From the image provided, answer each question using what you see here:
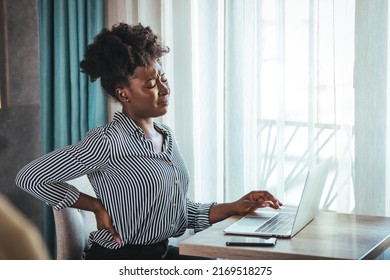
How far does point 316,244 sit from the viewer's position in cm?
115

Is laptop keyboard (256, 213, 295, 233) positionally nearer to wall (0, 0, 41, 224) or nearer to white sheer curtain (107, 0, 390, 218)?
white sheer curtain (107, 0, 390, 218)

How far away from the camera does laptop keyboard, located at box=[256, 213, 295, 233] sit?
1.25 metres

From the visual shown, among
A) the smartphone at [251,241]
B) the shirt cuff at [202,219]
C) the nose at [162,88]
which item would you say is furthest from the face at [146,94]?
the smartphone at [251,241]

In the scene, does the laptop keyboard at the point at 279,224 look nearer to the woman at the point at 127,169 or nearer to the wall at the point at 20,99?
the woman at the point at 127,169

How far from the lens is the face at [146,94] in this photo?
1.47 m

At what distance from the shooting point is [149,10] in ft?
6.97

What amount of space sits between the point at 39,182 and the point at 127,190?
0.64 ft

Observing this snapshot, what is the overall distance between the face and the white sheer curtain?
52cm

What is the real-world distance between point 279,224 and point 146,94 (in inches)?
17.0

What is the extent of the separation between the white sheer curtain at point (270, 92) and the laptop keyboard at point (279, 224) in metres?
0.43

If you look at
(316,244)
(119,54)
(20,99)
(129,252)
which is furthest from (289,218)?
(20,99)

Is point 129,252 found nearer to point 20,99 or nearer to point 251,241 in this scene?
point 251,241

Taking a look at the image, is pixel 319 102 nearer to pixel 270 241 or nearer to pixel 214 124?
pixel 214 124

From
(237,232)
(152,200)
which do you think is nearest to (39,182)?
(152,200)
